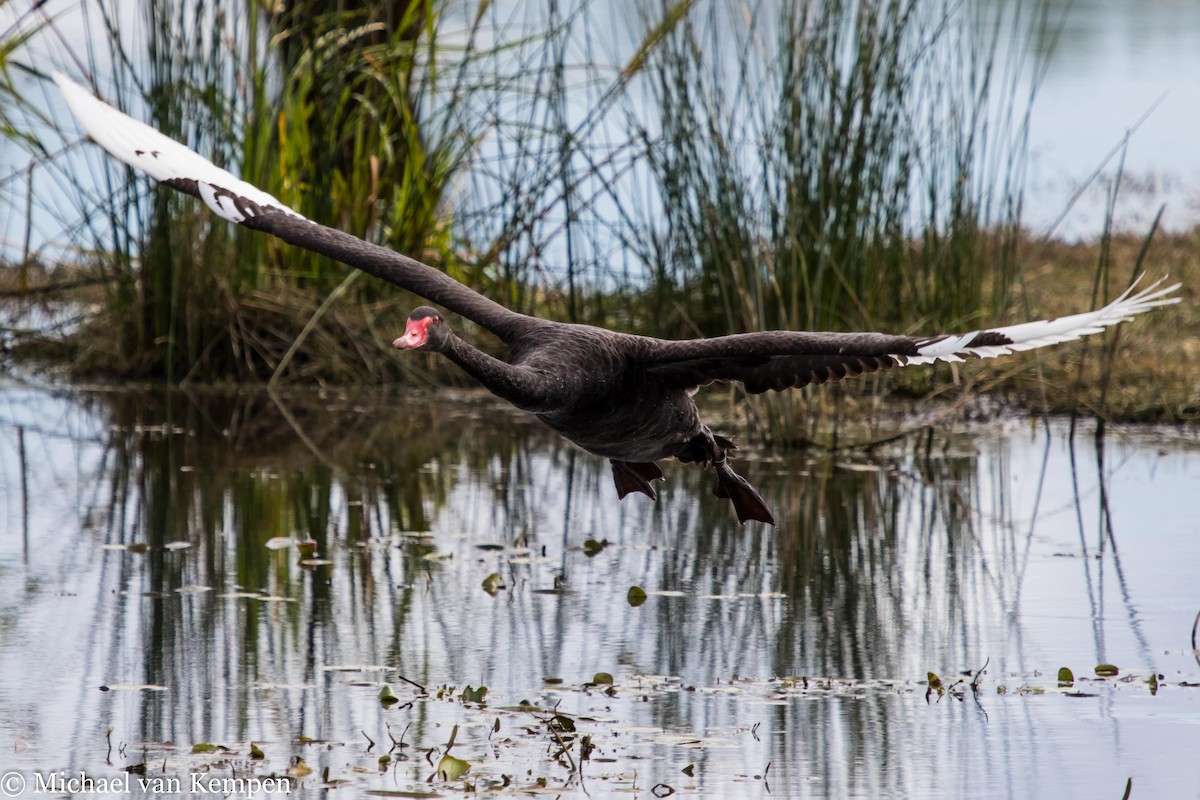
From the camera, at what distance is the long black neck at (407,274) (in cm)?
532

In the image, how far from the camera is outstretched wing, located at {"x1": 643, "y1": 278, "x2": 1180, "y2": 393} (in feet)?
14.5

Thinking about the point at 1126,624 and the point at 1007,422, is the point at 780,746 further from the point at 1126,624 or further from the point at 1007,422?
the point at 1007,422

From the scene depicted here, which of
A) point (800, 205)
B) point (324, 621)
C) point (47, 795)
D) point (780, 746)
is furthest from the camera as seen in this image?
point (800, 205)

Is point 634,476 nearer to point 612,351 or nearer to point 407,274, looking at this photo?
point 612,351

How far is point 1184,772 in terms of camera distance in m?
3.88

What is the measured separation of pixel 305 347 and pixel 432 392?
92cm

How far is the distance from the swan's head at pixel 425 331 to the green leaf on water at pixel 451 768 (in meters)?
1.13

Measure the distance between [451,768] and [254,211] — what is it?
270 centimetres

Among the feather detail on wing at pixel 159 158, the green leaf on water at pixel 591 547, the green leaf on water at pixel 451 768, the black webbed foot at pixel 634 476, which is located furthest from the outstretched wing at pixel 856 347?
the feather detail on wing at pixel 159 158

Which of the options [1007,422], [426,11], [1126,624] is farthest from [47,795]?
[426,11]

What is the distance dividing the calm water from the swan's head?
968 millimetres

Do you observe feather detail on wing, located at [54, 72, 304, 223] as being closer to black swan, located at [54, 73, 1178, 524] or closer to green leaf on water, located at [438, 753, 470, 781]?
black swan, located at [54, 73, 1178, 524]

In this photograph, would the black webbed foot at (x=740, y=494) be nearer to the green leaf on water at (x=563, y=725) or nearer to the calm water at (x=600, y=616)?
the calm water at (x=600, y=616)

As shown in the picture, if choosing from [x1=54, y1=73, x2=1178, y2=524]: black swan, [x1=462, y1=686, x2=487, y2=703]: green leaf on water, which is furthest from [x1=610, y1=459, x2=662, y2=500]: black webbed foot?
[x1=462, y1=686, x2=487, y2=703]: green leaf on water
